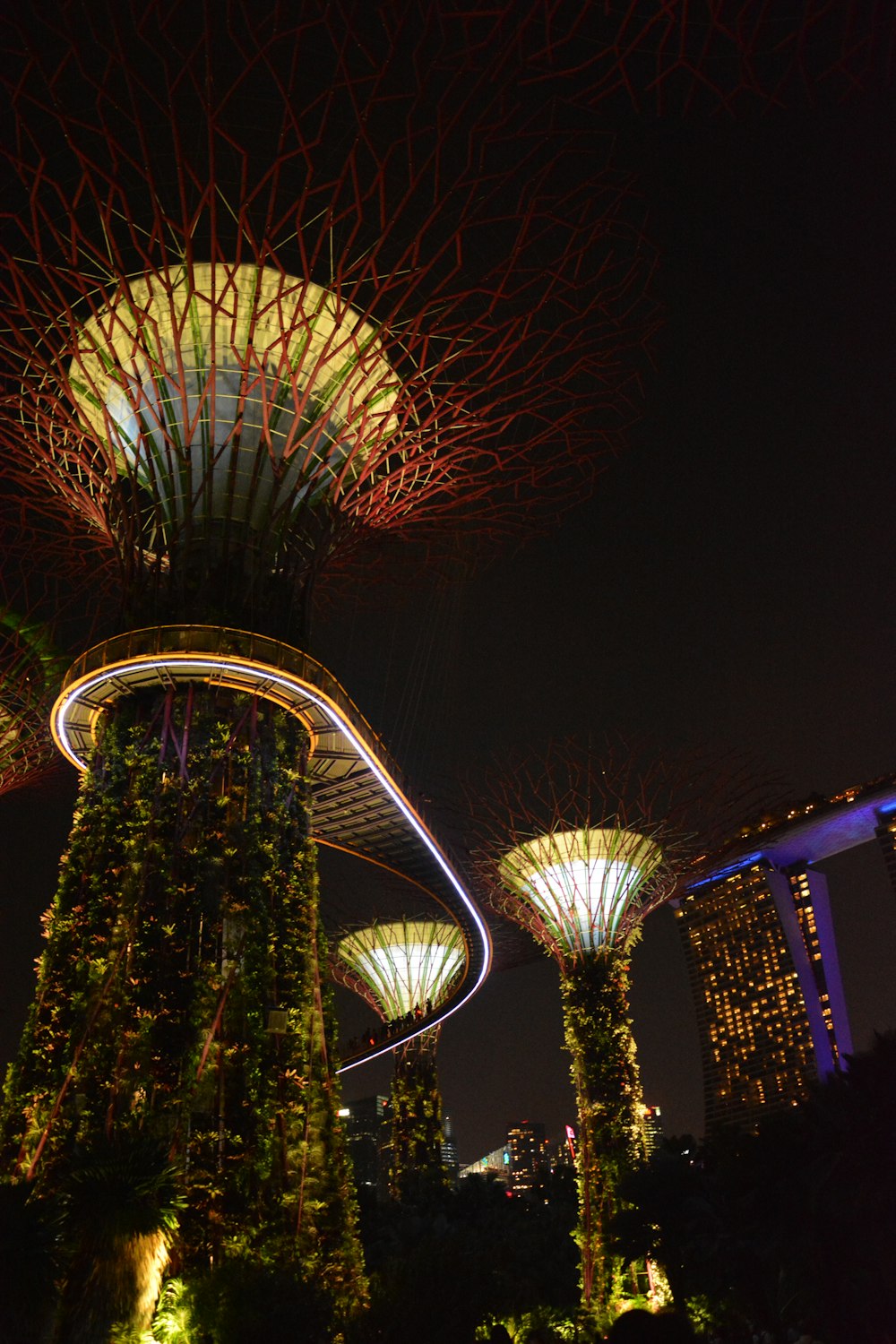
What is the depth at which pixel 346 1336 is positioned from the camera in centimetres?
1471

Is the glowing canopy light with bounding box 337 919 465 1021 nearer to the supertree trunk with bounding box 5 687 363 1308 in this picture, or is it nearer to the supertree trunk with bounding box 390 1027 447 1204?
the supertree trunk with bounding box 390 1027 447 1204

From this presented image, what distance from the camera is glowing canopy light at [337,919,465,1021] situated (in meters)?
48.4

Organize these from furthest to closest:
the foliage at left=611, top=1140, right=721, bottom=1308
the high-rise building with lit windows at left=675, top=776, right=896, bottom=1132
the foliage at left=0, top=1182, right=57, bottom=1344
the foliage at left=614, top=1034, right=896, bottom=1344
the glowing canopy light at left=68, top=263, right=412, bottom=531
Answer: the high-rise building with lit windows at left=675, top=776, right=896, bottom=1132 < the foliage at left=611, top=1140, right=721, bottom=1308 < the glowing canopy light at left=68, top=263, right=412, bottom=531 < the foliage at left=614, top=1034, right=896, bottom=1344 < the foliage at left=0, top=1182, right=57, bottom=1344

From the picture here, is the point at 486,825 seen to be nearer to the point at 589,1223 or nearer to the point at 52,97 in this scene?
the point at 589,1223

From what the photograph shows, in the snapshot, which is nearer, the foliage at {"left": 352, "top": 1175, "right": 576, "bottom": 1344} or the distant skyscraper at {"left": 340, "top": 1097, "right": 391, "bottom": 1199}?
the foliage at {"left": 352, "top": 1175, "right": 576, "bottom": 1344}

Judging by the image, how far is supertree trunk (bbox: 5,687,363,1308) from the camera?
14977 mm

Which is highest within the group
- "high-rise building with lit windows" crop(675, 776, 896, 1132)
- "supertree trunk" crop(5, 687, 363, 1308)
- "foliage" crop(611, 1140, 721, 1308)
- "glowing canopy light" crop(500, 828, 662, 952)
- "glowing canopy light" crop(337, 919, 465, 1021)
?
"high-rise building with lit windows" crop(675, 776, 896, 1132)

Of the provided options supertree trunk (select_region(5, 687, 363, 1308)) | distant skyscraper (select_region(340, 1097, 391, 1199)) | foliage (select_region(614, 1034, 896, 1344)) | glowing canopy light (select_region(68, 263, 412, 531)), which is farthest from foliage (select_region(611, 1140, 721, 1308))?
distant skyscraper (select_region(340, 1097, 391, 1199))

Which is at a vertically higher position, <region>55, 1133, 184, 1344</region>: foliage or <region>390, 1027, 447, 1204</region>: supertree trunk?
<region>390, 1027, 447, 1204</region>: supertree trunk

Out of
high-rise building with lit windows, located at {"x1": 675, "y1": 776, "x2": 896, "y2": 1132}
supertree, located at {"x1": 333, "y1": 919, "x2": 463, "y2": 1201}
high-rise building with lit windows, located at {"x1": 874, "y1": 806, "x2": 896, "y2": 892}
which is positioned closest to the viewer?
supertree, located at {"x1": 333, "y1": 919, "x2": 463, "y2": 1201}

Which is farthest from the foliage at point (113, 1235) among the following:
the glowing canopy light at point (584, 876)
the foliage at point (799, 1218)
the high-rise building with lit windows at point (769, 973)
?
the high-rise building with lit windows at point (769, 973)

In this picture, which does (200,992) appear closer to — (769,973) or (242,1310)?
(242,1310)

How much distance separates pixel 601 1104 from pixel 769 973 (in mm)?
92654

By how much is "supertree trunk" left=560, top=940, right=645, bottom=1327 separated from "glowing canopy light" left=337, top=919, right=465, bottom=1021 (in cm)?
1761
